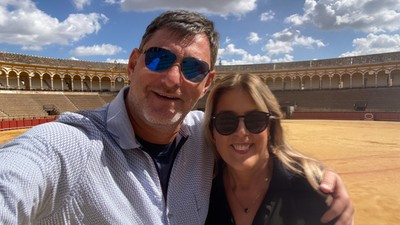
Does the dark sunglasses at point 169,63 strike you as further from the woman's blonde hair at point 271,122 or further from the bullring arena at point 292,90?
the bullring arena at point 292,90

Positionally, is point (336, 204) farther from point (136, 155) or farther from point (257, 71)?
point (257, 71)

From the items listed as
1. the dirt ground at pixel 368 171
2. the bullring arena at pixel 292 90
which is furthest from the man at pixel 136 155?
the bullring arena at pixel 292 90

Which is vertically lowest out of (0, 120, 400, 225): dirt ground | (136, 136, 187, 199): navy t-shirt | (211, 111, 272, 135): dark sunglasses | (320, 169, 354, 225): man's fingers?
(0, 120, 400, 225): dirt ground

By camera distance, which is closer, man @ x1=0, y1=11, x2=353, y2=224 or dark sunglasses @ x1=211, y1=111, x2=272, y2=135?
man @ x1=0, y1=11, x2=353, y2=224

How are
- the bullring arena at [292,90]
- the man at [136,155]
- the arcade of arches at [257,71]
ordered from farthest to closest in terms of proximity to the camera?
the arcade of arches at [257,71]
the bullring arena at [292,90]
the man at [136,155]

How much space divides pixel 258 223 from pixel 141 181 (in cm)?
78

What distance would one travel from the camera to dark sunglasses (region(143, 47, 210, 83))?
1606 mm

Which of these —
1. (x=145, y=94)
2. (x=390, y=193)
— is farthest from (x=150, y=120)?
(x=390, y=193)

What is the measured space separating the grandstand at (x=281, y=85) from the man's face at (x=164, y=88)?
97.9 feet

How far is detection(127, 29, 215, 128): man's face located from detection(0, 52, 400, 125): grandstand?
29.8 metres

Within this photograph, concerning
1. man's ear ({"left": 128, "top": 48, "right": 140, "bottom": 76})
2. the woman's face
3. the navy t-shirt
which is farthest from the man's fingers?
man's ear ({"left": 128, "top": 48, "right": 140, "bottom": 76})

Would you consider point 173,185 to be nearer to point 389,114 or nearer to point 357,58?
point 389,114

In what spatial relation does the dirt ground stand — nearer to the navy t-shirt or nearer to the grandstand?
the navy t-shirt

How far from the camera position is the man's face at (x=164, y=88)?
62.2 inches
